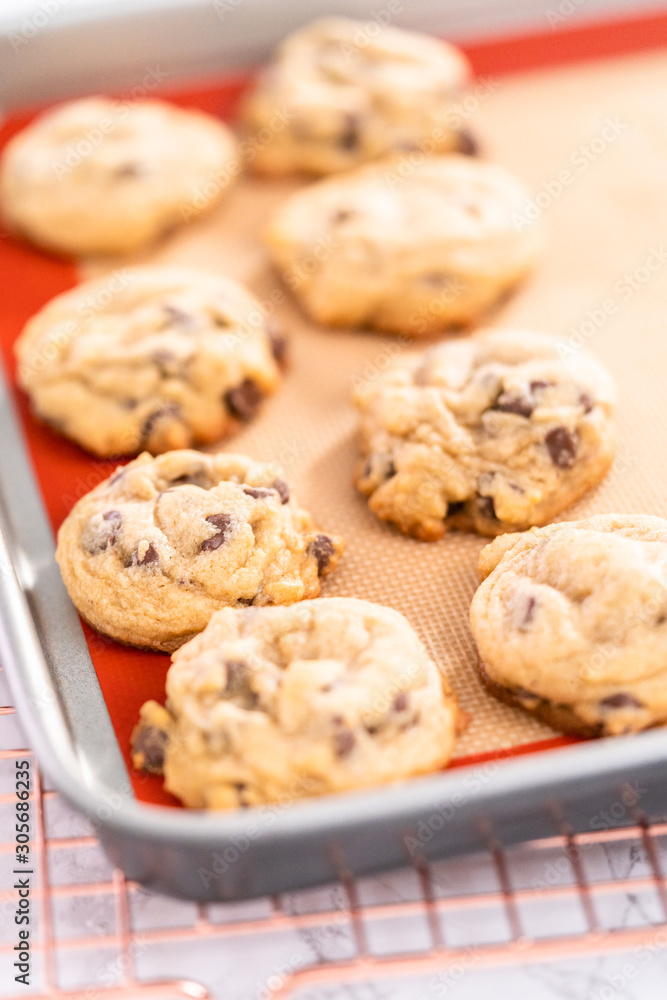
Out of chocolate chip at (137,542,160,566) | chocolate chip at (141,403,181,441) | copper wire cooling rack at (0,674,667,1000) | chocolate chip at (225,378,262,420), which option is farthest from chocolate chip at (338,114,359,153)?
copper wire cooling rack at (0,674,667,1000)

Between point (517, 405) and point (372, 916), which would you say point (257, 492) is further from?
point (372, 916)

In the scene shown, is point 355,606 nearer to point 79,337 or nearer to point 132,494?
point 132,494

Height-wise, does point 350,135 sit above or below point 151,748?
above

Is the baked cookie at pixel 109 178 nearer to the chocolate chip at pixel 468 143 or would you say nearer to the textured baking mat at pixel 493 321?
the textured baking mat at pixel 493 321

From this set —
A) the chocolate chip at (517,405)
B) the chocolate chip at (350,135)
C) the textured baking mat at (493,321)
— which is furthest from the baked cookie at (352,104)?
the chocolate chip at (517,405)

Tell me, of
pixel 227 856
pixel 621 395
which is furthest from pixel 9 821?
pixel 621 395

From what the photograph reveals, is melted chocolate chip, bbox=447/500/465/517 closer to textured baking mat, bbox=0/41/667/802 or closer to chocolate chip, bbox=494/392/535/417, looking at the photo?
textured baking mat, bbox=0/41/667/802

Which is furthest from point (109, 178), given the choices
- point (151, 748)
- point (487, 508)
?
point (151, 748)
